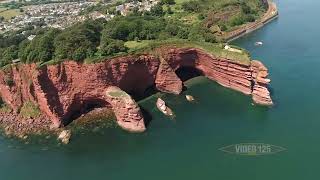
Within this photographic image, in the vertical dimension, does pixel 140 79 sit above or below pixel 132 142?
above

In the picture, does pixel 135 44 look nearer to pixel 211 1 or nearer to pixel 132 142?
pixel 132 142

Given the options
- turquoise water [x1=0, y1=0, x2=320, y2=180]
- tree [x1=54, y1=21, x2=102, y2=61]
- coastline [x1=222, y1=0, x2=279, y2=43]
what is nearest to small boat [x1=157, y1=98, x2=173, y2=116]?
turquoise water [x1=0, y1=0, x2=320, y2=180]

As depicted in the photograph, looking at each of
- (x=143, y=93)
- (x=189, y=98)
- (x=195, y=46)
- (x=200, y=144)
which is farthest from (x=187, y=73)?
(x=200, y=144)

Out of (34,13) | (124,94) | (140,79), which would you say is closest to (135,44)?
(140,79)

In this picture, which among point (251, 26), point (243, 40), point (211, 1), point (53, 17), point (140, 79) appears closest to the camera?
point (140, 79)

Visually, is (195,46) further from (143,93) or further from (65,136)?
(65,136)

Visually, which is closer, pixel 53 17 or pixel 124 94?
pixel 124 94

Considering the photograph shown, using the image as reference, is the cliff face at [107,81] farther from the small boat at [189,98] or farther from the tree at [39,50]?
the small boat at [189,98]
